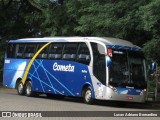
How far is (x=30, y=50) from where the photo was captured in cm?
2967

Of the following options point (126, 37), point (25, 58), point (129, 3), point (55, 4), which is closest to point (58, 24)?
point (55, 4)

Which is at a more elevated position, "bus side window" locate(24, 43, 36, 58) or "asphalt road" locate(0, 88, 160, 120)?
"bus side window" locate(24, 43, 36, 58)

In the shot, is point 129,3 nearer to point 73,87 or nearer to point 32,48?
point 73,87

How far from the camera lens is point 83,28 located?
2502cm

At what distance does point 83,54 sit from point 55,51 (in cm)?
276

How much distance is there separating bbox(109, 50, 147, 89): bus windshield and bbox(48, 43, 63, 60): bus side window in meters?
4.35

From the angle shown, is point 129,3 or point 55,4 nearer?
point 129,3

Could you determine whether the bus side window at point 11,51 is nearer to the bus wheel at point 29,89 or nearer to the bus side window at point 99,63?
the bus wheel at point 29,89

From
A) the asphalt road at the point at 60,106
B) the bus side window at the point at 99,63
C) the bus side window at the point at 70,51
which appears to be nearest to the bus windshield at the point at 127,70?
the bus side window at the point at 99,63

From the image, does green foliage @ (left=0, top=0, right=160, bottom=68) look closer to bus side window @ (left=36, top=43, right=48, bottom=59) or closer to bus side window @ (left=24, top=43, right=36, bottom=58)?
bus side window @ (left=36, top=43, right=48, bottom=59)

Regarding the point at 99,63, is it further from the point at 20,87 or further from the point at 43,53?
the point at 20,87

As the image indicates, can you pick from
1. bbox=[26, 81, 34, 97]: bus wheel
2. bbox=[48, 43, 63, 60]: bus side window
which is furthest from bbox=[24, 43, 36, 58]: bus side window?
bbox=[48, 43, 63, 60]: bus side window

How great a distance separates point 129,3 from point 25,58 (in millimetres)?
8983

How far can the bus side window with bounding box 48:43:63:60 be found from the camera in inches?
1072
